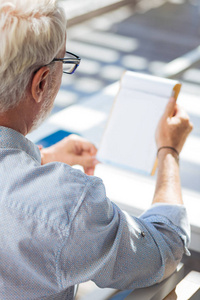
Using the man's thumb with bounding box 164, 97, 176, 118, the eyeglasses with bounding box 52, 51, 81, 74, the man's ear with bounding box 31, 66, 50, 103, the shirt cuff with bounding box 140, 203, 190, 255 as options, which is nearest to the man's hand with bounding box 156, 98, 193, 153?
the man's thumb with bounding box 164, 97, 176, 118

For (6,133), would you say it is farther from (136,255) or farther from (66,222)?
(136,255)

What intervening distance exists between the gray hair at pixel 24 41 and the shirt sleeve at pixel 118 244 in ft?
0.73

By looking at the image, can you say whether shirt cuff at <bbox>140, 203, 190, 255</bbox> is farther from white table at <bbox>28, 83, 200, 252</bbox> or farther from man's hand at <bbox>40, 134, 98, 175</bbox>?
man's hand at <bbox>40, 134, 98, 175</bbox>

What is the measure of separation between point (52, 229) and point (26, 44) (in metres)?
0.32

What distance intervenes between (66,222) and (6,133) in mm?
201

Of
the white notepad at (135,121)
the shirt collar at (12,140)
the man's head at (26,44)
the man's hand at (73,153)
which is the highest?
the man's head at (26,44)

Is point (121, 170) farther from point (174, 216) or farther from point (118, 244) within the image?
point (118, 244)

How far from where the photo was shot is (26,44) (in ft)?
2.94

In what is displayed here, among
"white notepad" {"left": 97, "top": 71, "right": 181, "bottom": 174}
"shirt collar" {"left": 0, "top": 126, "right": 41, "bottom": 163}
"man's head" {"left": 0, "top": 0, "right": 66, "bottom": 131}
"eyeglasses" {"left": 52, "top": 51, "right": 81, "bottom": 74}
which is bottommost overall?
"white notepad" {"left": 97, "top": 71, "right": 181, "bottom": 174}

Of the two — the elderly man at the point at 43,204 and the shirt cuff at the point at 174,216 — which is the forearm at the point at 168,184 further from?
the elderly man at the point at 43,204

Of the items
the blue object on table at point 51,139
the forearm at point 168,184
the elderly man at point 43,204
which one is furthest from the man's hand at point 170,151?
the blue object on table at point 51,139

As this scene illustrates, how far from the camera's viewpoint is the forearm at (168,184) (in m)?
1.23

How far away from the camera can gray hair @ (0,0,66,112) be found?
2.92 feet

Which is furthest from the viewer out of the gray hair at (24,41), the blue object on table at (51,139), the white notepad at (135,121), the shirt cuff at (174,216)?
the blue object on table at (51,139)
